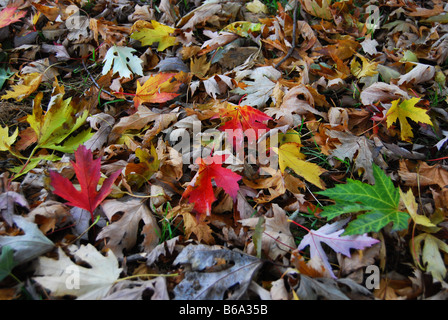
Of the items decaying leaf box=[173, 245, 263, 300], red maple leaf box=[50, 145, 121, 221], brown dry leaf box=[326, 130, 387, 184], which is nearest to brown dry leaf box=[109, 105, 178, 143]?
red maple leaf box=[50, 145, 121, 221]

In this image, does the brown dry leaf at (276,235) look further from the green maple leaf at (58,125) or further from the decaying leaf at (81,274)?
the green maple leaf at (58,125)

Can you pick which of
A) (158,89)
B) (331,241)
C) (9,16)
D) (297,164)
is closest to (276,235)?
(331,241)

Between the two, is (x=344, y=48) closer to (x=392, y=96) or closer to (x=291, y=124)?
(x=392, y=96)

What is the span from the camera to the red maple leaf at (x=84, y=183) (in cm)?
131

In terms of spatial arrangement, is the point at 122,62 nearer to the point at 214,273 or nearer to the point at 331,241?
the point at 214,273

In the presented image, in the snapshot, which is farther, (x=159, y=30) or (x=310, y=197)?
(x=159, y=30)

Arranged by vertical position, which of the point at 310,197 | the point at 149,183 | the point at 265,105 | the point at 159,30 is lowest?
the point at 310,197

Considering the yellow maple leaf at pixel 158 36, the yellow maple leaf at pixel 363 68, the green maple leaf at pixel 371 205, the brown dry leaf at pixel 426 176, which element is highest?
the yellow maple leaf at pixel 158 36

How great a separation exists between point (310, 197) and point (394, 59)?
1.22m

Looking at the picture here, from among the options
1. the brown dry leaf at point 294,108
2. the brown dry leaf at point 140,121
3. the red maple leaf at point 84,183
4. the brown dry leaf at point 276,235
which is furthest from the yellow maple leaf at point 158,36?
the brown dry leaf at point 276,235

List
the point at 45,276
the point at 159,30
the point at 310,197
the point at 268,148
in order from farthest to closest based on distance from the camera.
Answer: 1. the point at 159,30
2. the point at 268,148
3. the point at 310,197
4. the point at 45,276

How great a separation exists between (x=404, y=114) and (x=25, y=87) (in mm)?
2251

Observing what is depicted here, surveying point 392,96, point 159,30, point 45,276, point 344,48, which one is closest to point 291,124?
point 392,96

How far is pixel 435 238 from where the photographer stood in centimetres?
124
